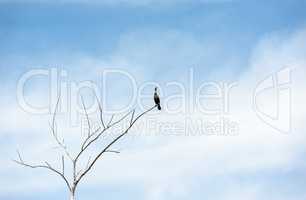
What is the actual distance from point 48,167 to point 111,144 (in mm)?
1841

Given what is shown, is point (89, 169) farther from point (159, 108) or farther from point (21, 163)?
point (159, 108)

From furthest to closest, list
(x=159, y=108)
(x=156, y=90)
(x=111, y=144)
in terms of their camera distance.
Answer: (x=156, y=90) < (x=159, y=108) < (x=111, y=144)

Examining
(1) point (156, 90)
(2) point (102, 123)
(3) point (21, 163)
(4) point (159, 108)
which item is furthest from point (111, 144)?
(1) point (156, 90)

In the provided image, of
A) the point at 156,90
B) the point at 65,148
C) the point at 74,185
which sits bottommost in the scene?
the point at 74,185

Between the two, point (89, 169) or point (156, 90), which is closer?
point (89, 169)

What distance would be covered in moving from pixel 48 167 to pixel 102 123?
1877mm

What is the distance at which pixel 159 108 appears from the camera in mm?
20109

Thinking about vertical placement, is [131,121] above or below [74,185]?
above

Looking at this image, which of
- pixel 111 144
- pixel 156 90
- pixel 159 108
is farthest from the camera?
pixel 156 90

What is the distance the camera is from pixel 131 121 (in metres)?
14.6

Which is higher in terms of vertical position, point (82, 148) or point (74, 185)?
point (82, 148)

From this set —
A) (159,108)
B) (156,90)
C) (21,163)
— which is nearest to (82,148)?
(21,163)

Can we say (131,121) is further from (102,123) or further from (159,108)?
(159,108)

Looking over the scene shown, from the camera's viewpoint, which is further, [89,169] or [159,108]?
[159,108]
